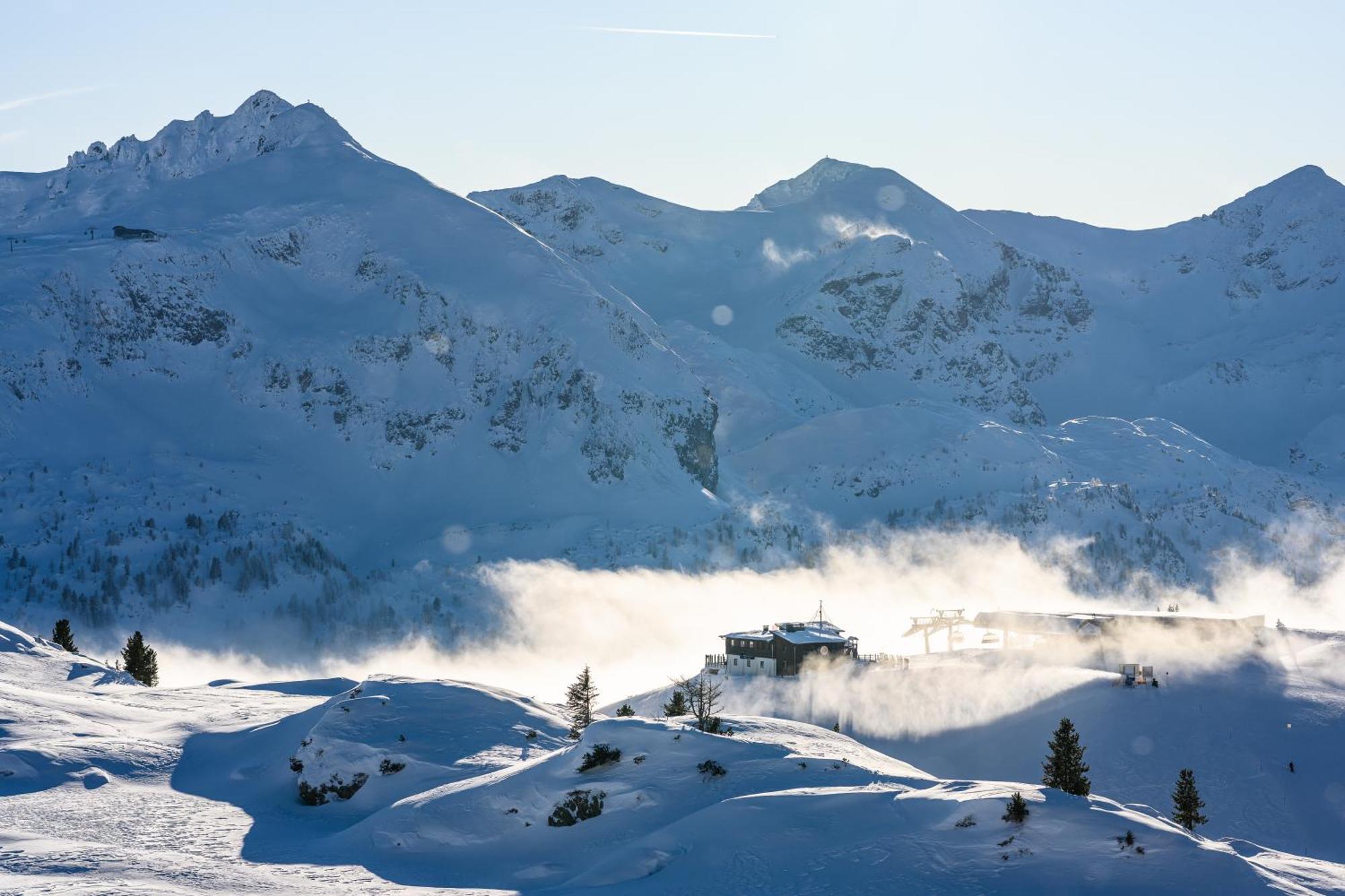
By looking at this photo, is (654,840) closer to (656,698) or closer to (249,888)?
(249,888)

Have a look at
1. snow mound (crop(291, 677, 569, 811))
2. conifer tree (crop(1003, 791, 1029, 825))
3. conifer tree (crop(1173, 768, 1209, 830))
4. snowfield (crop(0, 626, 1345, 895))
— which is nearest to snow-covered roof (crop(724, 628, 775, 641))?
snowfield (crop(0, 626, 1345, 895))

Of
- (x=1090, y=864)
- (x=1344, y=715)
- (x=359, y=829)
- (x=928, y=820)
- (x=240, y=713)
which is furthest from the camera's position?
(x=1344, y=715)

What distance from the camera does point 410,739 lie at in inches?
2670

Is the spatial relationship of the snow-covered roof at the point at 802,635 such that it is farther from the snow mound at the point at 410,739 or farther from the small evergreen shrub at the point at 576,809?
the small evergreen shrub at the point at 576,809

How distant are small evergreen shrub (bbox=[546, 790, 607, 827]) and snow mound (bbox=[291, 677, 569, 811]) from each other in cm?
1070

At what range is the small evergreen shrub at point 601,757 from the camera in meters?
56.0

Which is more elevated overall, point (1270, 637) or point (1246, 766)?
point (1270, 637)

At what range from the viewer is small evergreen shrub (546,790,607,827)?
53.0m

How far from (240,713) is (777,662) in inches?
2164

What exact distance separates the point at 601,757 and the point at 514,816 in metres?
4.26

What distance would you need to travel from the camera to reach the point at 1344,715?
9612 cm

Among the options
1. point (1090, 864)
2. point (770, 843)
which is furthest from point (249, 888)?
point (1090, 864)

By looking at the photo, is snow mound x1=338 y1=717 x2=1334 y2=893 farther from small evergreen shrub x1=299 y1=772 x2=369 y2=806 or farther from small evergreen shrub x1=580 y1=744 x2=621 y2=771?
small evergreen shrub x1=299 y1=772 x2=369 y2=806

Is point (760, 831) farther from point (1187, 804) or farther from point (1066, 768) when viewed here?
point (1187, 804)
